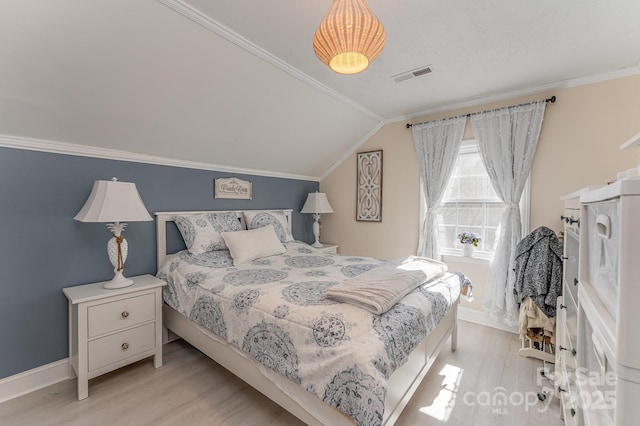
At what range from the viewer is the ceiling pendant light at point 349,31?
46.3 inches

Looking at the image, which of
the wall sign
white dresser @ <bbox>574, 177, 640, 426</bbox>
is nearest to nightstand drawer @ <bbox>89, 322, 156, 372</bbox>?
the wall sign

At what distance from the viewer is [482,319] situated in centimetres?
295

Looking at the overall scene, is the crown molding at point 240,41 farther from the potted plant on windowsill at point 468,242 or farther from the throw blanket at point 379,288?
the potted plant on windowsill at point 468,242

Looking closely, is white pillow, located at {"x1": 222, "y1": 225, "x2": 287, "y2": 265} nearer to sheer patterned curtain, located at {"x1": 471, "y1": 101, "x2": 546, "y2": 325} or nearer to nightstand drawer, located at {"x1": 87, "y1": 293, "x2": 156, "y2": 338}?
nightstand drawer, located at {"x1": 87, "y1": 293, "x2": 156, "y2": 338}

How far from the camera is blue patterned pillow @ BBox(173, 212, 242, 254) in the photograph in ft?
8.23

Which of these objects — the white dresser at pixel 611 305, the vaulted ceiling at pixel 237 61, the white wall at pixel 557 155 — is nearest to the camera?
the white dresser at pixel 611 305

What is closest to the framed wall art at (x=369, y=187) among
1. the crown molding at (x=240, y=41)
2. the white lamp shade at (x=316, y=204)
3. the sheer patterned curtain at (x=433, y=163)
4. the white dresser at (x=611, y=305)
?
the white lamp shade at (x=316, y=204)

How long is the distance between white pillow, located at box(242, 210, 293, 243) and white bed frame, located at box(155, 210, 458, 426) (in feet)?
3.85

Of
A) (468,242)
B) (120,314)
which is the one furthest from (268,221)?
(468,242)

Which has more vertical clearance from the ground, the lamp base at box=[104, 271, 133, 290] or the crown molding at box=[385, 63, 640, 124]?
the crown molding at box=[385, 63, 640, 124]

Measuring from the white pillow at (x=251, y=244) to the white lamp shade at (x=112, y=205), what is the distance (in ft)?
2.48

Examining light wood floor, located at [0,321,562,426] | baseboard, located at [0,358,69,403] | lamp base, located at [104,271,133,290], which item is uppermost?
lamp base, located at [104,271,133,290]

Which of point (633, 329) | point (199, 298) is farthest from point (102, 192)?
point (633, 329)

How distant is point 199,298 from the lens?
194 cm
